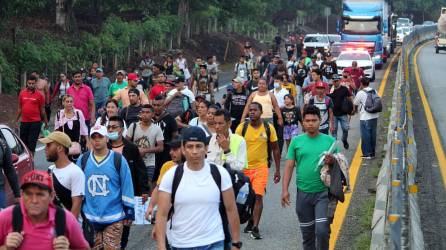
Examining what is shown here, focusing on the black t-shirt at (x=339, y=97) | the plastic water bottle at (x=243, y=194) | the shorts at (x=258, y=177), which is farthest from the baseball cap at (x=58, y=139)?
the black t-shirt at (x=339, y=97)

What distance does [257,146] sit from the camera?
12.2m

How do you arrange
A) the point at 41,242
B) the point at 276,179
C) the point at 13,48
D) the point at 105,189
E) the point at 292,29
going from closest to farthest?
the point at 41,242 → the point at 105,189 → the point at 276,179 → the point at 13,48 → the point at 292,29

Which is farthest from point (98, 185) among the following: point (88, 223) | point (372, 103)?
point (372, 103)

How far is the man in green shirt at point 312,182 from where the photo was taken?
32.1 ft

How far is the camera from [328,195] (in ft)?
32.3

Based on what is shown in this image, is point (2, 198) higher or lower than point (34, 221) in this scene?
lower

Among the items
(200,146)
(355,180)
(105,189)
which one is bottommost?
(355,180)

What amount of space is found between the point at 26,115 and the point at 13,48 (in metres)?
13.8

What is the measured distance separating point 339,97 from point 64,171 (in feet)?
38.1

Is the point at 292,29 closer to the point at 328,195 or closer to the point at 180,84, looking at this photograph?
the point at 180,84

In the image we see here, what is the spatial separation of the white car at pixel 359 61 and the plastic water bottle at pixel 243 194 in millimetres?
31834

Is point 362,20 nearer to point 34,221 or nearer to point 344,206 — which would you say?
point 344,206

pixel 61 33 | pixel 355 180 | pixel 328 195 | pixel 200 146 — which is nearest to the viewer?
pixel 200 146

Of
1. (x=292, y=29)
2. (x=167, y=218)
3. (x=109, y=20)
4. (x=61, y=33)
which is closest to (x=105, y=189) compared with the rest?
(x=167, y=218)
